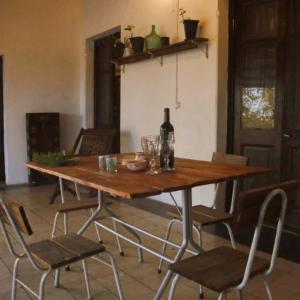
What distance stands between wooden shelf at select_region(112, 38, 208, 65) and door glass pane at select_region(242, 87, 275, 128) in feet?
2.08

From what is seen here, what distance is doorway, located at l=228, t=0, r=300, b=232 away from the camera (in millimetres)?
3744

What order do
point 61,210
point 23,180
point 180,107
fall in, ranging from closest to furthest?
1. point 61,210
2. point 180,107
3. point 23,180

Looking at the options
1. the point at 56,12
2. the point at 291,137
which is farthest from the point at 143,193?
the point at 56,12

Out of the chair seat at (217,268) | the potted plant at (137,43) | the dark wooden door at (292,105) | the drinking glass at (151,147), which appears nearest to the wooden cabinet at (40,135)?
the potted plant at (137,43)

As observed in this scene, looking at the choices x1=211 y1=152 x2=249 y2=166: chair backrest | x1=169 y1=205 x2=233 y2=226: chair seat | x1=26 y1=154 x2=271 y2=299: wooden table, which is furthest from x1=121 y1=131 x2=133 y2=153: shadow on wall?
x1=26 y1=154 x2=271 y2=299: wooden table

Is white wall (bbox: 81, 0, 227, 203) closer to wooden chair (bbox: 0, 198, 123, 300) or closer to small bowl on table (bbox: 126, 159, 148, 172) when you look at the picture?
small bowl on table (bbox: 126, 159, 148, 172)

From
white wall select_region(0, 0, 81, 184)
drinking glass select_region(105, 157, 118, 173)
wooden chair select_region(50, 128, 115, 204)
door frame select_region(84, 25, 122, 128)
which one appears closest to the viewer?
drinking glass select_region(105, 157, 118, 173)

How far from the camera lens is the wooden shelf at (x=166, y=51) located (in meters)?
4.16

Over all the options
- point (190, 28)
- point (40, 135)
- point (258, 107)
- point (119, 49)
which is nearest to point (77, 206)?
point (258, 107)

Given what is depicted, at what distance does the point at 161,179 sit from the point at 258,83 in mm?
2346

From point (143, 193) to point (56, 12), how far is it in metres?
5.54

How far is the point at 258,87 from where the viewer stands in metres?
4.02

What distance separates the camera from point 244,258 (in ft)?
6.54

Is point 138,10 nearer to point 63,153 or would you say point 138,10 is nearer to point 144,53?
point 144,53
